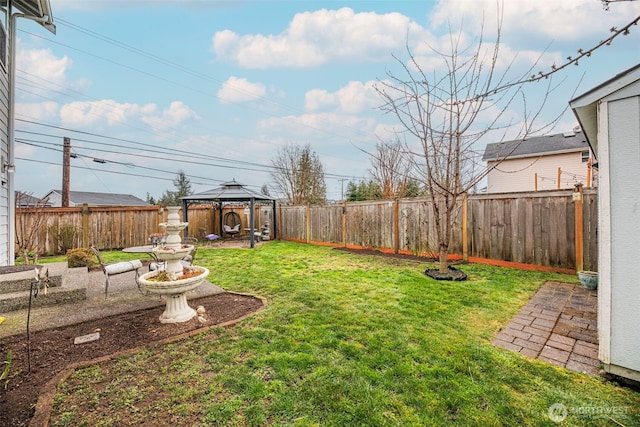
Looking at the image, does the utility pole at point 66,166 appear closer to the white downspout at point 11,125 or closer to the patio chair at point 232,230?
the patio chair at point 232,230

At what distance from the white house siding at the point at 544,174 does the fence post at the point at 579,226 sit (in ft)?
28.0

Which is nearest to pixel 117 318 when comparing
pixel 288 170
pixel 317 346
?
pixel 317 346

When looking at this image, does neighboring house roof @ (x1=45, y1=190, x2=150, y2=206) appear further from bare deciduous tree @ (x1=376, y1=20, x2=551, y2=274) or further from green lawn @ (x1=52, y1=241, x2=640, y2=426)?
bare deciduous tree @ (x1=376, y1=20, x2=551, y2=274)

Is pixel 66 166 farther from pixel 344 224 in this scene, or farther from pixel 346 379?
pixel 346 379

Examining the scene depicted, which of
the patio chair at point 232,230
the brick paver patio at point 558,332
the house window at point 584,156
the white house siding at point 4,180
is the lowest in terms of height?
the brick paver patio at point 558,332

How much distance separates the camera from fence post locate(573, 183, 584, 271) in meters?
5.24

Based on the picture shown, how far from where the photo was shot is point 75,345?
286 cm

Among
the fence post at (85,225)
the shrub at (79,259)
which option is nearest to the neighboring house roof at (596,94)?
the shrub at (79,259)

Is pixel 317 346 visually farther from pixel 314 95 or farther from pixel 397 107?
pixel 314 95

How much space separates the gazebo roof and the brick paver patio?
32.7 ft

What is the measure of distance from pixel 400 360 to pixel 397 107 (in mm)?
4917

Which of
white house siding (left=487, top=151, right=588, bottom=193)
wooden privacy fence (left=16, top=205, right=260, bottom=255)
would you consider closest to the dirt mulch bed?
wooden privacy fence (left=16, top=205, right=260, bottom=255)

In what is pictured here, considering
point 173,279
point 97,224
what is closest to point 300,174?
point 97,224

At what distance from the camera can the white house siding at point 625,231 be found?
2.07 meters
